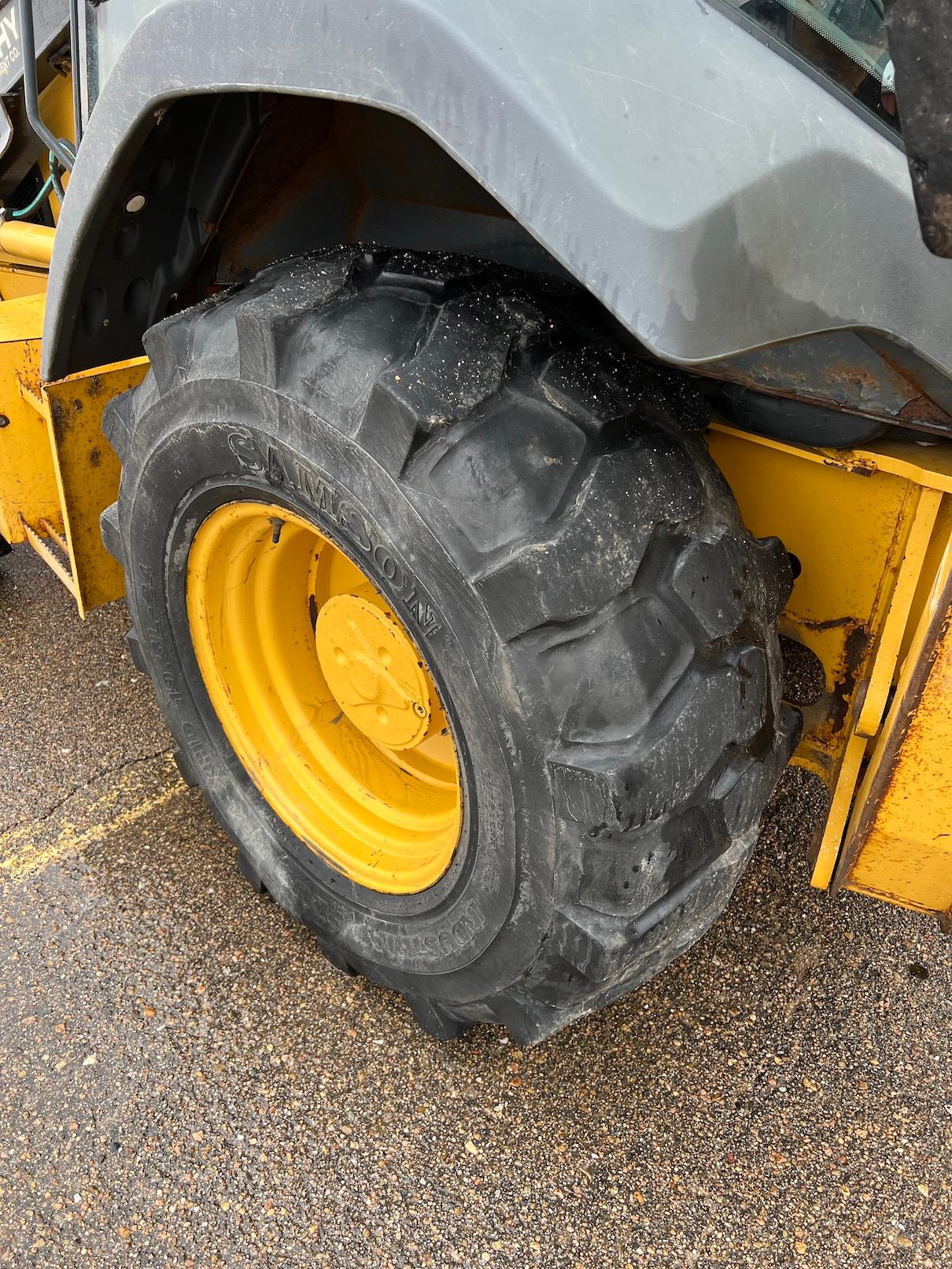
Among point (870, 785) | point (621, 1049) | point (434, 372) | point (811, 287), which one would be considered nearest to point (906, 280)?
point (811, 287)

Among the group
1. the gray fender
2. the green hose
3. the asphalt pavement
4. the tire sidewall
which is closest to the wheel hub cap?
the tire sidewall

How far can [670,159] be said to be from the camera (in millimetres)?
927

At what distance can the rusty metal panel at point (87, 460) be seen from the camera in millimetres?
2076

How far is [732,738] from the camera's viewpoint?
1343 millimetres

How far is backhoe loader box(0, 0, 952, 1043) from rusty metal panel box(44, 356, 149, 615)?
0.06 m

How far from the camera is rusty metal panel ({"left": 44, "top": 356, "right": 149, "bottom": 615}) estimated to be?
2076 millimetres

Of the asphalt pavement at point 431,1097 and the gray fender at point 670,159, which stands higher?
the gray fender at point 670,159

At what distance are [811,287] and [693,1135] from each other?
1422 millimetres

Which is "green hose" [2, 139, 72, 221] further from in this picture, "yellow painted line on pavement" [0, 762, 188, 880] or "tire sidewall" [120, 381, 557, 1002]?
"yellow painted line on pavement" [0, 762, 188, 880]

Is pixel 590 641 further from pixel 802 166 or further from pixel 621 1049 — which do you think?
pixel 621 1049

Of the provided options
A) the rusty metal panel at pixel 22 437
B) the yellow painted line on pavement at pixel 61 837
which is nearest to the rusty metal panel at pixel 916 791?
the yellow painted line on pavement at pixel 61 837

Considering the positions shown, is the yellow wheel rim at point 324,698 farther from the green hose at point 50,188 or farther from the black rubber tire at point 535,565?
the green hose at point 50,188

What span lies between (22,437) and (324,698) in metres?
1.02

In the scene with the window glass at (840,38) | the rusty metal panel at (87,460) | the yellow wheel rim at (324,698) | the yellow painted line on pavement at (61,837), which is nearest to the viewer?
the window glass at (840,38)
